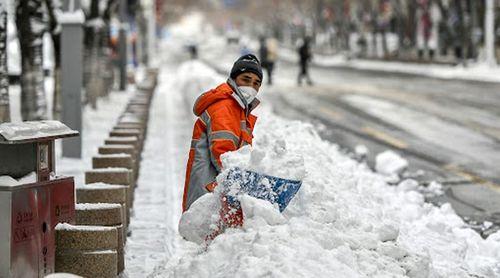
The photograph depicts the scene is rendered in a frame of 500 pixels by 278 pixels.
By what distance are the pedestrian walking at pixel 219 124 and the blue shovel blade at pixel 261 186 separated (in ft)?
1.14

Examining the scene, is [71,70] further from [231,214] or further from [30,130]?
[231,214]

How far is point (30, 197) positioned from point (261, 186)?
1302 millimetres

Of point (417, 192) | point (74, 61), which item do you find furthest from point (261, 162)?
point (74, 61)

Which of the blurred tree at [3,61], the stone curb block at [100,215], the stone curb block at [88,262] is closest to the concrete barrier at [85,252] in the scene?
the stone curb block at [88,262]

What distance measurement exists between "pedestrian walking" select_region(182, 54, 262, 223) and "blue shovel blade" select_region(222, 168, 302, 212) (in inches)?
13.7

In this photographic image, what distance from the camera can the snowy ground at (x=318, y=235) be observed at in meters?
5.10

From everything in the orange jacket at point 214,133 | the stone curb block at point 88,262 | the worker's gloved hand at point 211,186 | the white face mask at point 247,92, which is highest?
the white face mask at point 247,92

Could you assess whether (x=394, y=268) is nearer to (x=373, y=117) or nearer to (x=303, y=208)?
(x=303, y=208)

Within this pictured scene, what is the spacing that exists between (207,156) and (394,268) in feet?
4.42

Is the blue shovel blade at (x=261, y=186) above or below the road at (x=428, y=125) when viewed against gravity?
above

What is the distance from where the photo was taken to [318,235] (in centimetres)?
535

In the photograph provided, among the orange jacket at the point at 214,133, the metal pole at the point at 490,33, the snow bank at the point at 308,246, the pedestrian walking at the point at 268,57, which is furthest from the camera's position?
the metal pole at the point at 490,33

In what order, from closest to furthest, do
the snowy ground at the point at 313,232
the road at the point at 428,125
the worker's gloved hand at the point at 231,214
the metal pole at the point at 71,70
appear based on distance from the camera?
1. the snowy ground at the point at 313,232
2. the worker's gloved hand at the point at 231,214
3. the road at the point at 428,125
4. the metal pole at the point at 71,70

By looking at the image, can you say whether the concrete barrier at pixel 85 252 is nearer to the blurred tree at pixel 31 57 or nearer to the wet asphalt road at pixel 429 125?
the wet asphalt road at pixel 429 125
